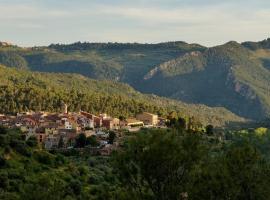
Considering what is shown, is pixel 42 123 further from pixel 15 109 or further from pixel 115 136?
pixel 15 109

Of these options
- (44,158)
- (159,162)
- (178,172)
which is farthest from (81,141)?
(159,162)

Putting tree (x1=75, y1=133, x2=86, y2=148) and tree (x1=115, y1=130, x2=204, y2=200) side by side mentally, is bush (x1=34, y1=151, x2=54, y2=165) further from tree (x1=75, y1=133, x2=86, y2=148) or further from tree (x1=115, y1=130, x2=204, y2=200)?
tree (x1=115, y1=130, x2=204, y2=200)

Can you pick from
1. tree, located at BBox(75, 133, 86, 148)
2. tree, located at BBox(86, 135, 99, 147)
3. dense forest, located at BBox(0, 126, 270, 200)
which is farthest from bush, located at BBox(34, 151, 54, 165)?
tree, located at BBox(75, 133, 86, 148)

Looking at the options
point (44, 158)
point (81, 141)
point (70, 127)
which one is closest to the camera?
point (44, 158)

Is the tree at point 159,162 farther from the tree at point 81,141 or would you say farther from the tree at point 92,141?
the tree at point 81,141

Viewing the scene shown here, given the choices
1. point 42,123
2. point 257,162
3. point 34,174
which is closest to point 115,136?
point 42,123

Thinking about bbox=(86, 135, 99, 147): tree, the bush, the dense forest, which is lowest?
bbox=(86, 135, 99, 147): tree

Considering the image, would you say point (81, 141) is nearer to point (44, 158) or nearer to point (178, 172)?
point (44, 158)

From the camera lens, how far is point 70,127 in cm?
12825

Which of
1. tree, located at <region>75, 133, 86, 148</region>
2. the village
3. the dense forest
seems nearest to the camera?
the dense forest

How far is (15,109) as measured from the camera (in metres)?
161

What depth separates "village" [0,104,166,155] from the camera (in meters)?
105

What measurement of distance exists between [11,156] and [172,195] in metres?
33.5

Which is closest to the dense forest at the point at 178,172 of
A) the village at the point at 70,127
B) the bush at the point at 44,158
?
the bush at the point at 44,158
